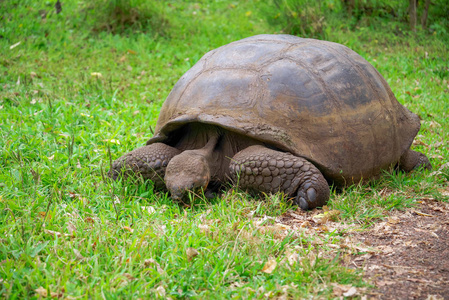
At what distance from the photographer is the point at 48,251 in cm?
253

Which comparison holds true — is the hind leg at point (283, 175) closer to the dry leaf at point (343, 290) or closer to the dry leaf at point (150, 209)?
the dry leaf at point (150, 209)

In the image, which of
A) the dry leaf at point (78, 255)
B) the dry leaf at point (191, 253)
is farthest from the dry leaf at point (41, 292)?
the dry leaf at point (191, 253)

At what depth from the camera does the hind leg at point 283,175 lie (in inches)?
127

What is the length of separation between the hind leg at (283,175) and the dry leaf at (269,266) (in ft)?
2.84

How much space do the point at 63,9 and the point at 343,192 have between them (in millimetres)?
7869

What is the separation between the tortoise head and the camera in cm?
324

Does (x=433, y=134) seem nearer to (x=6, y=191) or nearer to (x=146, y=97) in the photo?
(x=146, y=97)

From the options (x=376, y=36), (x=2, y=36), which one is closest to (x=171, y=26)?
(x=2, y=36)

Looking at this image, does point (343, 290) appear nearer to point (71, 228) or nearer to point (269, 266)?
point (269, 266)

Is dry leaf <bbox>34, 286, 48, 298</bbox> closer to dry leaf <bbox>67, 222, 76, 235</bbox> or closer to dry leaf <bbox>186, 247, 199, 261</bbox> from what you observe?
dry leaf <bbox>67, 222, 76, 235</bbox>

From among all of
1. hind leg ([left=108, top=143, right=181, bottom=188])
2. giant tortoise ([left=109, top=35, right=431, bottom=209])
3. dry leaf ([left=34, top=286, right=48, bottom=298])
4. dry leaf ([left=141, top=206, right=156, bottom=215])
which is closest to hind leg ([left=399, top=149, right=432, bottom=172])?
giant tortoise ([left=109, top=35, right=431, bottom=209])

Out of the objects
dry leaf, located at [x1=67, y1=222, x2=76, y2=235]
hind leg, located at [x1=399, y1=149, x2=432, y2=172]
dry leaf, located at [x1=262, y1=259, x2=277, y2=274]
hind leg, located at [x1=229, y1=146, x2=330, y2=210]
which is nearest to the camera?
dry leaf, located at [x1=262, y1=259, x2=277, y2=274]

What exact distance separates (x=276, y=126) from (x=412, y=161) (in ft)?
5.39

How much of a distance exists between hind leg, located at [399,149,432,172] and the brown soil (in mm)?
770
